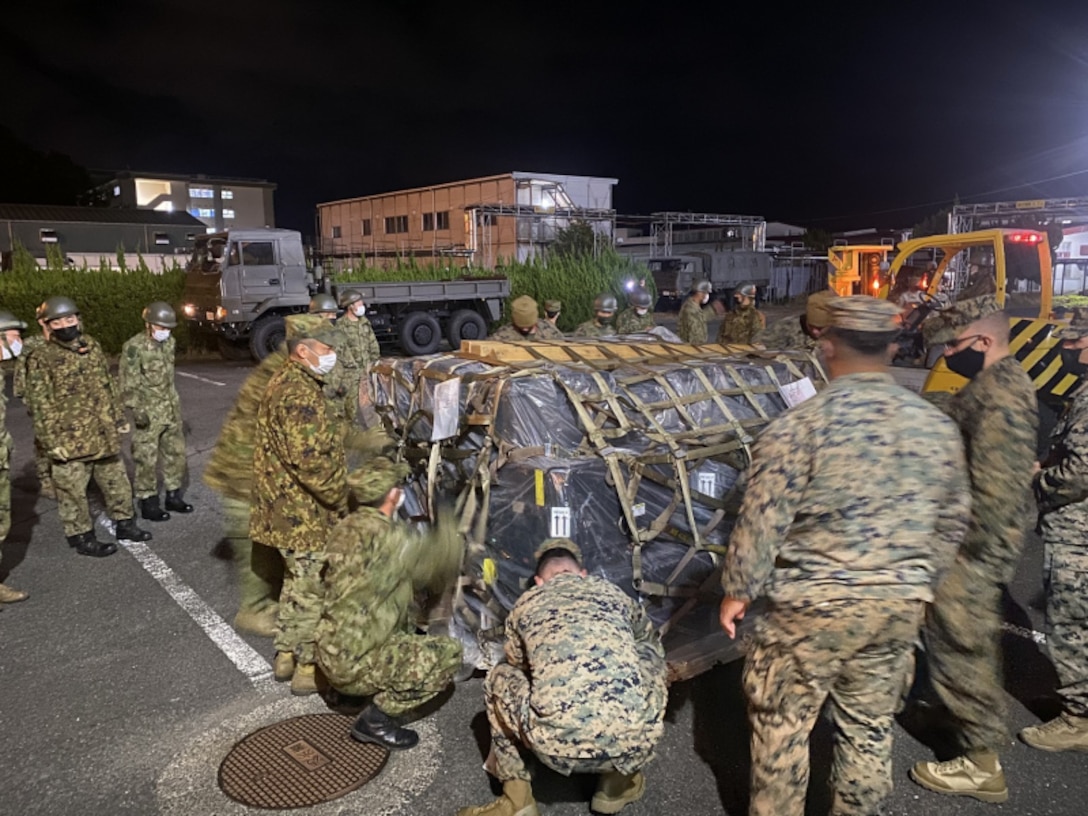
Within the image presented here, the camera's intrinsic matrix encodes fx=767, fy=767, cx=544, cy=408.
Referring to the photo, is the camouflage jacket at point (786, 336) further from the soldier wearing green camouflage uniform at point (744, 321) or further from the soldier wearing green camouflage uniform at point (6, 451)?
the soldier wearing green camouflage uniform at point (6, 451)

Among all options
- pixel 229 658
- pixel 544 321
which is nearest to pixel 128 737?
pixel 229 658

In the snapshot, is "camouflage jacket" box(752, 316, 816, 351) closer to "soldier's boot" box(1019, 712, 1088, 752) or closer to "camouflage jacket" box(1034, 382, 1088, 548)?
"camouflage jacket" box(1034, 382, 1088, 548)

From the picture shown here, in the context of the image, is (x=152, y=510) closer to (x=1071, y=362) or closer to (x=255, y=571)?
(x=255, y=571)

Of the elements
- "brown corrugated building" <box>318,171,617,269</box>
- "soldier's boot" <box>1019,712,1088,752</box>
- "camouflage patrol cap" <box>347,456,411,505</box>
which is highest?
"brown corrugated building" <box>318,171,617,269</box>

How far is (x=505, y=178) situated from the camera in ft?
103

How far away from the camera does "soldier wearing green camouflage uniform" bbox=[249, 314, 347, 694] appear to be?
350 centimetres

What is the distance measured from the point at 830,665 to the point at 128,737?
2.83 metres

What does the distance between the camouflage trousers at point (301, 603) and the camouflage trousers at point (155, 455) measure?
3.04 meters

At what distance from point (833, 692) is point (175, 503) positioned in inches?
216

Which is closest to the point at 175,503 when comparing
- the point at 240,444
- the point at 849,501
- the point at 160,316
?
the point at 160,316

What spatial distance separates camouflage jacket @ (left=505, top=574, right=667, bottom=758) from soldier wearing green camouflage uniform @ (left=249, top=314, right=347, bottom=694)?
4.74 feet

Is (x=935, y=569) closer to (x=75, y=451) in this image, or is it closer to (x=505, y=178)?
(x=75, y=451)

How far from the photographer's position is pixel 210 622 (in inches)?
168

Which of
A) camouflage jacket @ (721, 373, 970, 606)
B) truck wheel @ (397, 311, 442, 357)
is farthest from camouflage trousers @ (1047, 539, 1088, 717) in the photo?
truck wheel @ (397, 311, 442, 357)
